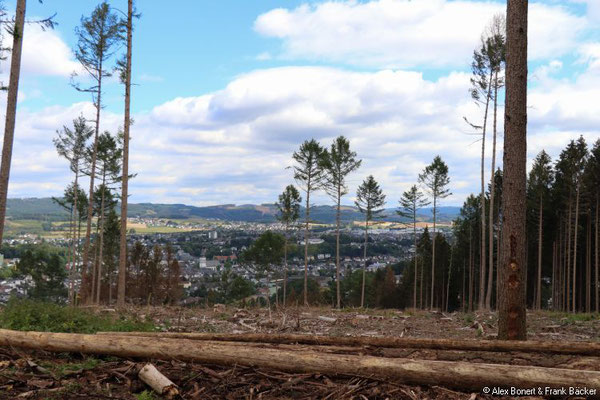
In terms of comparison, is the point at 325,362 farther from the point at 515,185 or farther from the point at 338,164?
the point at 338,164

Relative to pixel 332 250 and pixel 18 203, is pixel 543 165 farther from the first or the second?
pixel 18 203

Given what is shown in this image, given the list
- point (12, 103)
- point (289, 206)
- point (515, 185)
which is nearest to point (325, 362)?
point (515, 185)

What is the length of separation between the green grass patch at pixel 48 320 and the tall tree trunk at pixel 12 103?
422cm

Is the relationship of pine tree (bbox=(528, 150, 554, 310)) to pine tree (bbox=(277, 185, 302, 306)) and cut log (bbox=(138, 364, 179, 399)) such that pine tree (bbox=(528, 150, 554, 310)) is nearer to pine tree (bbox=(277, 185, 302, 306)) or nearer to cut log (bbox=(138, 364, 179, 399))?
pine tree (bbox=(277, 185, 302, 306))

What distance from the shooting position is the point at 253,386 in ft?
16.7

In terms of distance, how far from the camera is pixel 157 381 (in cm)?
511

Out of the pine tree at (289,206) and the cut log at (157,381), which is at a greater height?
the pine tree at (289,206)

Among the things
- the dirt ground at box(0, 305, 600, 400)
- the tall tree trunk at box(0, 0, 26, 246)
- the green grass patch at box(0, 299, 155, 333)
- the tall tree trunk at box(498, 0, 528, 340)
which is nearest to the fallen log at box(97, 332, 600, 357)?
the dirt ground at box(0, 305, 600, 400)

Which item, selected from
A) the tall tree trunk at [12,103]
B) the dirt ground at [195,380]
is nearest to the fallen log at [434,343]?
the dirt ground at [195,380]

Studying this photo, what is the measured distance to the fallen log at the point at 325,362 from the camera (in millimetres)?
4543

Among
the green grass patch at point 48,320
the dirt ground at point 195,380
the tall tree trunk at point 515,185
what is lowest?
the green grass patch at point 48,320

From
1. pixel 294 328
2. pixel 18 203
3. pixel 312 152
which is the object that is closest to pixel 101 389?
pixel 294 328

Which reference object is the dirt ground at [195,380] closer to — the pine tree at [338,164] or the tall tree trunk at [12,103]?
the tall tree trunk at [12,103]

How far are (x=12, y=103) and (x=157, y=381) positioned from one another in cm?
1108
